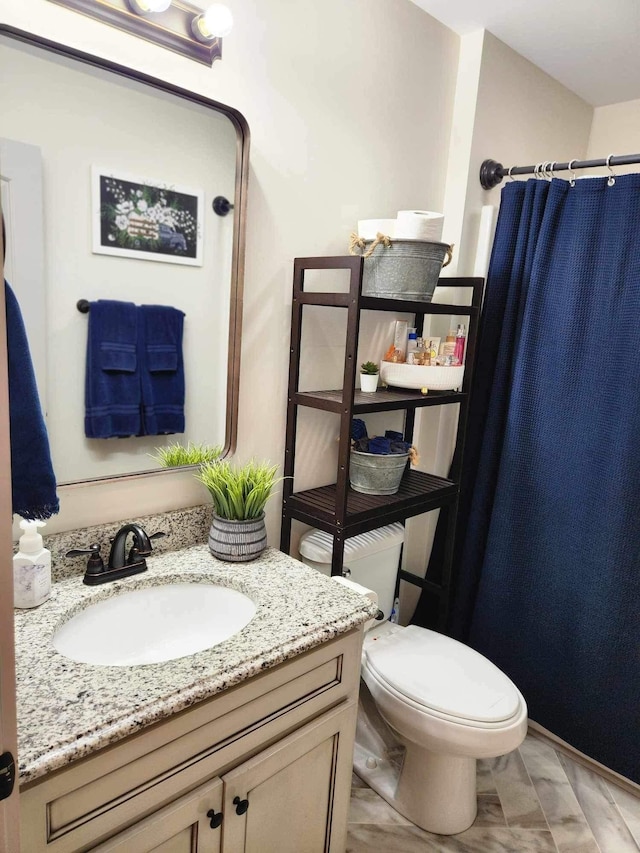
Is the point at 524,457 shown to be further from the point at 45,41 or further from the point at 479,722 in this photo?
the point at 45,41

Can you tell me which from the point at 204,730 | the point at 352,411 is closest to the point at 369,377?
the point at 352,411

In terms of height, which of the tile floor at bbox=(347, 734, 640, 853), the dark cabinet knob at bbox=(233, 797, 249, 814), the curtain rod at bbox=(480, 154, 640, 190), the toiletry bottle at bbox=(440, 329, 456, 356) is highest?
the curtain rod at bbox=(480, 154, 640, 190)

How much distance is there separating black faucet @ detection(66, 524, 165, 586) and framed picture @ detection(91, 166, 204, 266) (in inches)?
25.3

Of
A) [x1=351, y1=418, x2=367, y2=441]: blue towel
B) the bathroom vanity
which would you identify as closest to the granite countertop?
the bathroom vanity

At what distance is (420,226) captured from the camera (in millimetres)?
1632

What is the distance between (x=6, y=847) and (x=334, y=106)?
1.79 m

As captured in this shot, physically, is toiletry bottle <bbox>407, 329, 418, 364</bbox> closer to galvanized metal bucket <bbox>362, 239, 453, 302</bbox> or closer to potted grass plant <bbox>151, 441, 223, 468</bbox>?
galvanized metal bucket <bbox>362, 239, 453, 302</bbox>

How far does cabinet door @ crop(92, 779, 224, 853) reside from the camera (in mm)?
945

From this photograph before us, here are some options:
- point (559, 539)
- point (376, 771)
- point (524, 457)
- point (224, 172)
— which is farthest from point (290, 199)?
point (376, 771)

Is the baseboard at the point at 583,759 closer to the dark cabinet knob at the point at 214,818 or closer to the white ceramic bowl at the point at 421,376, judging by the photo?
the white ceramic bowl at the point at 421,376

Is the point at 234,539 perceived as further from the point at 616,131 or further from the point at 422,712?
the point at 616,131

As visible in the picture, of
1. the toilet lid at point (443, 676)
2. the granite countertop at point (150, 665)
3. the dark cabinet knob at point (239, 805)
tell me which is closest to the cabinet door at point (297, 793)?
the dark cabinet knob at point (239, 805)

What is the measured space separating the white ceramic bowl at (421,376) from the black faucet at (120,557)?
912 millimetres

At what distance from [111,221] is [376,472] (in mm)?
993
